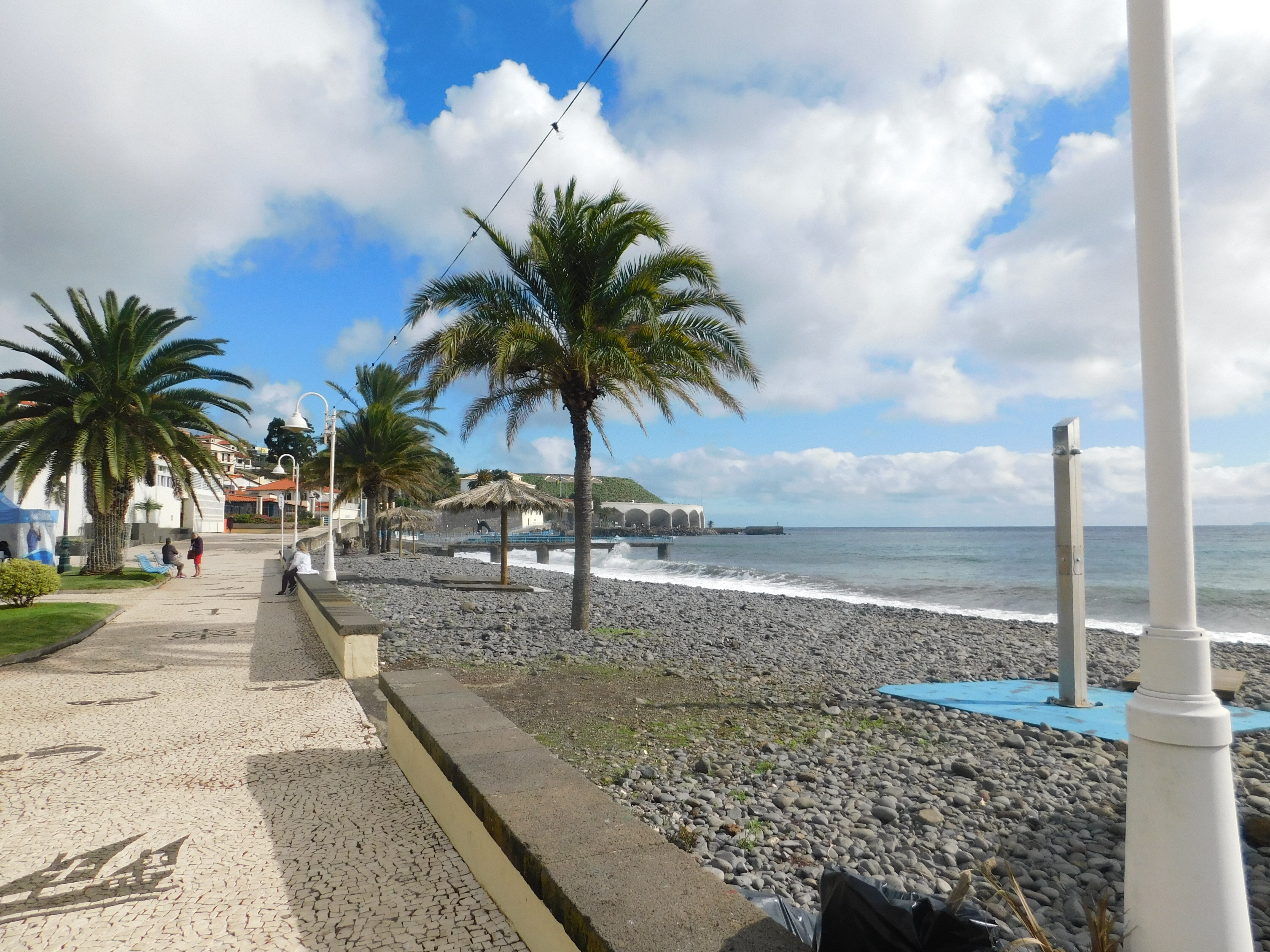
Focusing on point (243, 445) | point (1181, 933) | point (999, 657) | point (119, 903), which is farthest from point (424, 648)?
point (243, 445)

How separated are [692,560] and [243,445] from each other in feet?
143

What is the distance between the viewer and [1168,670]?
1.99 metres

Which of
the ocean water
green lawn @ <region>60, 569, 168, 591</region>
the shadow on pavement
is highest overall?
the shadow on pavement

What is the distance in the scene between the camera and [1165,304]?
211cm

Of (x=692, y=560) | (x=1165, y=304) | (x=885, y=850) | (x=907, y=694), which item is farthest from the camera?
(x=692, y=560)

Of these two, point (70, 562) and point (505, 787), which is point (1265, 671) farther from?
point (70, 562)

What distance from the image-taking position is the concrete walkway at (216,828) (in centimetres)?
289

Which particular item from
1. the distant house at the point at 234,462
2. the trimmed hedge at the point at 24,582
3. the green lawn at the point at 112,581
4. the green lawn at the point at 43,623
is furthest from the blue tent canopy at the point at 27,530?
the distant house at the point at 234,462

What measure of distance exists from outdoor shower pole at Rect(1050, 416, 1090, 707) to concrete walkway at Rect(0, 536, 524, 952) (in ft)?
19.8

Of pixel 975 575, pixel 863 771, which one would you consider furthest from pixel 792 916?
pixel 975 575

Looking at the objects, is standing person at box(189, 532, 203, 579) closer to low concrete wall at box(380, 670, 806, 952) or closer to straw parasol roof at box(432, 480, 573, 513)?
straw parasol roof at box(432, 480, 573, 513)

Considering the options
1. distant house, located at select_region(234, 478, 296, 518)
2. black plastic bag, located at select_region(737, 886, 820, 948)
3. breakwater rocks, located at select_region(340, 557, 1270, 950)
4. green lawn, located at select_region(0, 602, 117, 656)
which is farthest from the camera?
distant house, located at select_region(234, 478, 296, 518)

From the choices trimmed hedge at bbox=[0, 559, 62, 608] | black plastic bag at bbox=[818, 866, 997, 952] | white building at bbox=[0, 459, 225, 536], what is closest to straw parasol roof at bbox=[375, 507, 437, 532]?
white building at bbox=[0, 459, 225, 536]

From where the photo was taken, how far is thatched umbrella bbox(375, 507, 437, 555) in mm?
33688
